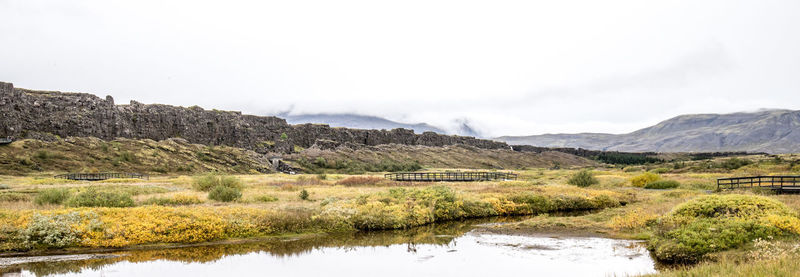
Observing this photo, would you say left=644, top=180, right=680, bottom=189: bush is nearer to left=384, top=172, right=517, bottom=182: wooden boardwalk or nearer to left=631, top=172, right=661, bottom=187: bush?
left=631, top=172, right=661, bottom=187: bush

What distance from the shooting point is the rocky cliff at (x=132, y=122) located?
100 metres

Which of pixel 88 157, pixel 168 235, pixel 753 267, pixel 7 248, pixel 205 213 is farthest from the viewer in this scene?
pixel 88 157

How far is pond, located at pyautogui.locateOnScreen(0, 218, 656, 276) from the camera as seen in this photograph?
51.1 ft

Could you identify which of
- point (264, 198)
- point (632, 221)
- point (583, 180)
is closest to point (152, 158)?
point (264, 198)

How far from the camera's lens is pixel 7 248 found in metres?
17.6

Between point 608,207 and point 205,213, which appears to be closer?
point 205,213

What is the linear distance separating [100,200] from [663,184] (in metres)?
47.9

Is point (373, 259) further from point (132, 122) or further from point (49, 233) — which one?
point (132, 122)

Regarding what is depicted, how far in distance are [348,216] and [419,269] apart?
8845mm

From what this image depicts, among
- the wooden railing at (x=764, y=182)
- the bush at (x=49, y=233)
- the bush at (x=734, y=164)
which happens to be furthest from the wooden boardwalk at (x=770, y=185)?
the bush at (x=49, y=233)

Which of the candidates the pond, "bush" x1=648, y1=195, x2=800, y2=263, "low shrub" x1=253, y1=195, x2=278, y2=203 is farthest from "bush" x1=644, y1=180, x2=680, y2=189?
"low shrub" x1=253, y1=195, x2=278, y2=203

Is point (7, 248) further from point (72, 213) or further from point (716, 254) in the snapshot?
point (716, 254)

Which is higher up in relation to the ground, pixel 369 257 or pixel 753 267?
pixel 753 267

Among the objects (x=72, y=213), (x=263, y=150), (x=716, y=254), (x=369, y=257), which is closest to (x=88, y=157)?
(x=263, y=150)
